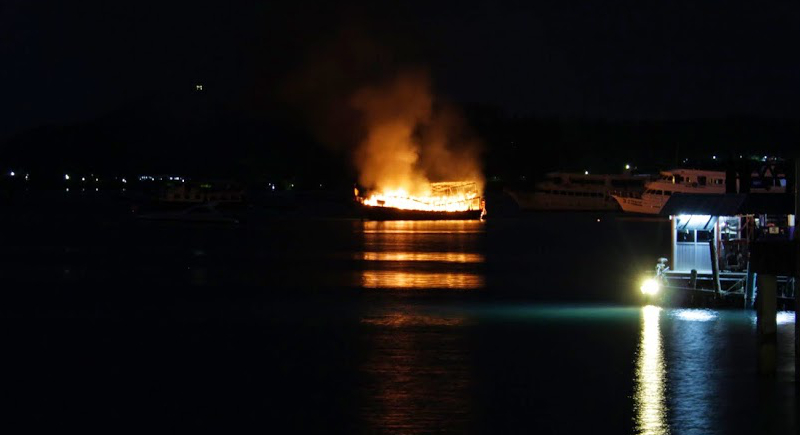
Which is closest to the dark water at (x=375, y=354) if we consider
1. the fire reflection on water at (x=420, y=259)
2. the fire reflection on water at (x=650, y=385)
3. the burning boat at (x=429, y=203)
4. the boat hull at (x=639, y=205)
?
the fire reflection on water at (x=650, y=385)

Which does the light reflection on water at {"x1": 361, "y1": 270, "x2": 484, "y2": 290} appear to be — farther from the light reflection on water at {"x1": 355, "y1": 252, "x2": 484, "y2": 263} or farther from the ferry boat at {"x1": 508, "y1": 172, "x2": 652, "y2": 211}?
the ferry boat at {"x1": 508, "y1": 172, "x2": 652, "y2": 211}

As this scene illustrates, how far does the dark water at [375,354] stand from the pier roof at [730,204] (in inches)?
93.2

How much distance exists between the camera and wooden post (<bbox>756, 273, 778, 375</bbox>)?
52.3ft

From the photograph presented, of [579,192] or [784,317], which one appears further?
[579,192]

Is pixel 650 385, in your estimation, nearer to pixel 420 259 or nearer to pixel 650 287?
pixel 650 287

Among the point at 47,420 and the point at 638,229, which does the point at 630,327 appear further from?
the point at 638,229

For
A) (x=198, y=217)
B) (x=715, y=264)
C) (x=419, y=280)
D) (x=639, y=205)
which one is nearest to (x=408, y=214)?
(x=198, y=217)

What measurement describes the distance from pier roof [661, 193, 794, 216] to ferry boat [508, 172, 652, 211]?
104602mm

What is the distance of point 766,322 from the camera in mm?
16219

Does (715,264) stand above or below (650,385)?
above

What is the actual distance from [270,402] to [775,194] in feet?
46.8

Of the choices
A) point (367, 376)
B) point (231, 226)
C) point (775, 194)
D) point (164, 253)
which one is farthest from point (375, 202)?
point (367, 376)

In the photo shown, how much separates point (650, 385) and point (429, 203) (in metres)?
83.2

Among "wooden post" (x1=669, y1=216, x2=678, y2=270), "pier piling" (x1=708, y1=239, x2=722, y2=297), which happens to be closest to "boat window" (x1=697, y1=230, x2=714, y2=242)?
"wooden post" (x1=669, y1=216, x2=678, y2=270)
